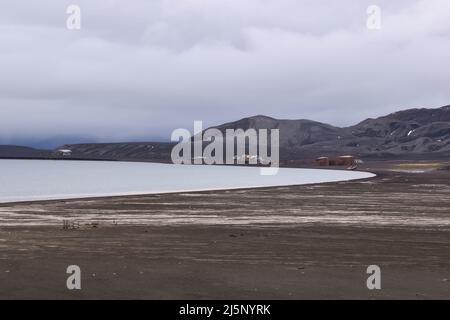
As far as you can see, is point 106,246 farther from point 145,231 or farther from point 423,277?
point 423,277

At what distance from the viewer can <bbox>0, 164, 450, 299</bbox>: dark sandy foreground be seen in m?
13.2

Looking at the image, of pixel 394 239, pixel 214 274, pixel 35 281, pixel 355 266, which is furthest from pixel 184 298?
pixel 394 239

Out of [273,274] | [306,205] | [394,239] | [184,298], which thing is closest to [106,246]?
[273,274]

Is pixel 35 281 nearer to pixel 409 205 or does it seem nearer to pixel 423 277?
pixel 423 277

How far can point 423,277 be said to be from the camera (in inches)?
580

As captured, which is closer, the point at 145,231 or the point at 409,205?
the point at 145,231

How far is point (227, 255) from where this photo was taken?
59.9 ft

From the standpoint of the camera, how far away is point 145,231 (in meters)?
24.9

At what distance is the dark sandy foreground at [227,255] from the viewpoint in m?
13.2

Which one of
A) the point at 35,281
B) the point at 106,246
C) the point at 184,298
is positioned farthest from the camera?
the point at 106,246

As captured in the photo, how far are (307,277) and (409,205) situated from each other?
28.3 meters
